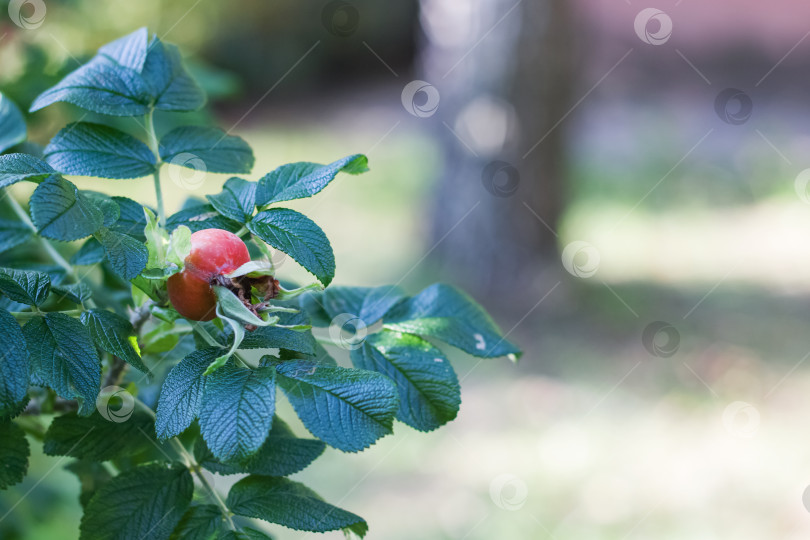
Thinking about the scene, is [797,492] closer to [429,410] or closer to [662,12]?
[429,410]

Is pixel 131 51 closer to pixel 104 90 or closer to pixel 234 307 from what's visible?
pixel 104 90

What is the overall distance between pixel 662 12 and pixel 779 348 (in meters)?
4.85

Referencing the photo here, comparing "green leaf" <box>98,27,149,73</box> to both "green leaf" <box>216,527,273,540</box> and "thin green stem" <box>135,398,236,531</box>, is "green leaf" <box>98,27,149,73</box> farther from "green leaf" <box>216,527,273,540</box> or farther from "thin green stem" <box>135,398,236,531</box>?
"green leaf" <box>216,527,273,540</box>

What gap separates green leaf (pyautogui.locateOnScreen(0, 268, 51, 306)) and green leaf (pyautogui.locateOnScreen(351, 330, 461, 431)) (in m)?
0.23

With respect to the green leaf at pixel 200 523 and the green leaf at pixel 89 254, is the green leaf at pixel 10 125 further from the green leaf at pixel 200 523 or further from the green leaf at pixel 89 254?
the green leaf at pixel 200 523

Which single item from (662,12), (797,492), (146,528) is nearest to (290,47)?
(662,12)

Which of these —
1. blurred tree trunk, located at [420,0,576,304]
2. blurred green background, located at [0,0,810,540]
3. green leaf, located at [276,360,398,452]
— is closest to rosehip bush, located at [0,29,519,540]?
green leaf, located at [276,360,398,452]

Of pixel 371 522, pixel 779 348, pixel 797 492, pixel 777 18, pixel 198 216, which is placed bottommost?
pixel 371 522

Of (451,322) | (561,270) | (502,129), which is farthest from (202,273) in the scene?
(561,270)

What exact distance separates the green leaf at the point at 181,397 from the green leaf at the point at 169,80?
0.28 m

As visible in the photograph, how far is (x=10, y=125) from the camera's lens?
0.74 meters

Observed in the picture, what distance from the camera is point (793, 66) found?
7059 mm

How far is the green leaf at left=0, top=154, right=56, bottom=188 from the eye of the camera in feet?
1.57

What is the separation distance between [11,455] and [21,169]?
8.5 inches
